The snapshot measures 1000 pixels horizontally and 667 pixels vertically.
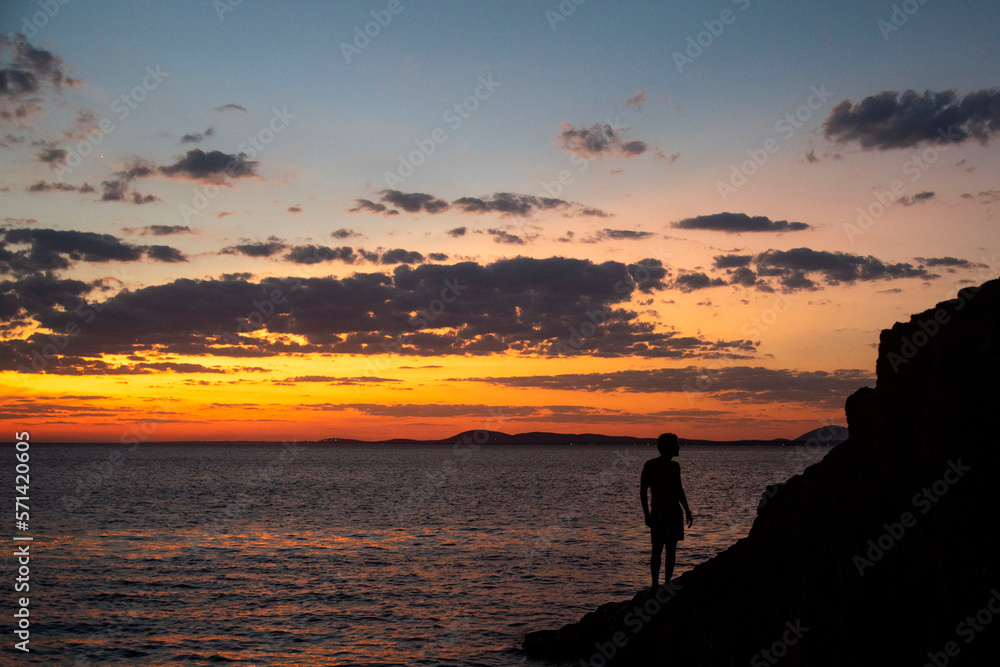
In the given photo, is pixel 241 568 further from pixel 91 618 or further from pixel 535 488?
pixel 535 488

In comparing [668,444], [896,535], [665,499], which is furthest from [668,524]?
[896,535]

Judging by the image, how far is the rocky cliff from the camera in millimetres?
8898

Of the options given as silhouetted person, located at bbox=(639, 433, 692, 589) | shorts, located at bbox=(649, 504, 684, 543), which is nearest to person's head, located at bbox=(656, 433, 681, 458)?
silhouetted person, located at bbox=(639, 433, 692, 589)

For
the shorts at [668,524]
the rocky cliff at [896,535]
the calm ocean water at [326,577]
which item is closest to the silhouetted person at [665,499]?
the shorts at [668,524]

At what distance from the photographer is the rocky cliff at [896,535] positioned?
350 inches

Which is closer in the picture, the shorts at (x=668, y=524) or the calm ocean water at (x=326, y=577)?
the shorts at (x=668, y=524)

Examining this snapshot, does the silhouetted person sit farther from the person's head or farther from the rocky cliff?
the rocky cliff

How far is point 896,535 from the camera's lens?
9734 mm

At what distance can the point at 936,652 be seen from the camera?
8.92 metres

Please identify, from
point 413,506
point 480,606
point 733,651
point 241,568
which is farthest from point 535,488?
point 733,651

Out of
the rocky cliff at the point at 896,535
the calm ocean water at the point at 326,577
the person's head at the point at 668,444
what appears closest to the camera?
the rocky cliff at the point at 896,535

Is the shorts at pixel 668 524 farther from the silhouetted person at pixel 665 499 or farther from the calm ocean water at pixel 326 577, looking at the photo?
the calm ocean water at pixel 326 577

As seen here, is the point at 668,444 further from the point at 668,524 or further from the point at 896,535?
the point at 896,535

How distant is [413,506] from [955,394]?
53770 mm
